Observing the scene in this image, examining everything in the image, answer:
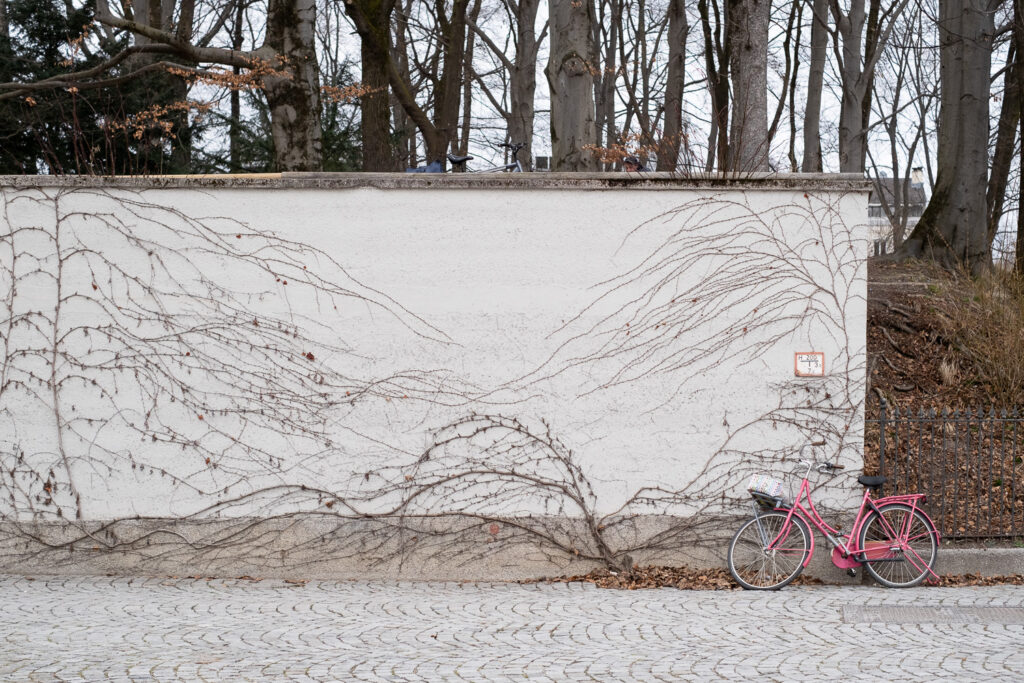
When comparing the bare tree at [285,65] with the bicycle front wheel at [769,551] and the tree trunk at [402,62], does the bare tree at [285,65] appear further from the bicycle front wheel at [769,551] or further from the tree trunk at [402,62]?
the tree trunk at [402,62]

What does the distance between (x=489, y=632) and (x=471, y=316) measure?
8.82 feet

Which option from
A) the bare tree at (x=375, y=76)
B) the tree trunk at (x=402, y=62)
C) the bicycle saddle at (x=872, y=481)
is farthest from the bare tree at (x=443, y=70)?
the bicycle saddle at (x=872, y=481)

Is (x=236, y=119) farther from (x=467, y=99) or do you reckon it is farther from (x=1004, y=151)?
(x=1004, y=151)

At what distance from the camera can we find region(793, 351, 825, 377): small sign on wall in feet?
26.9

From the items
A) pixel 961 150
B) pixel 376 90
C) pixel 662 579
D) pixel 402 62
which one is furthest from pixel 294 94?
pixel 402 62

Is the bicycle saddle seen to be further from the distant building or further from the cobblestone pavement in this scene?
the distant building

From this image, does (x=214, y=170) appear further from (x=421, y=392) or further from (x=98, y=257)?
(x=421, y=392)

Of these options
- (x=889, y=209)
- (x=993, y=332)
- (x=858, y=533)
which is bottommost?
(x=858, y=533)

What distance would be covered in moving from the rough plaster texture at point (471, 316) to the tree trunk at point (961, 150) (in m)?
6.69

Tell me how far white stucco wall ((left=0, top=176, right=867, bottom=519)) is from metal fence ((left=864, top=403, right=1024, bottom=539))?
0.69 meters

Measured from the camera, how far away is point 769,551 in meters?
7.95

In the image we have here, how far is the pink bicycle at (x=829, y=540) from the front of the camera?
7938 mm

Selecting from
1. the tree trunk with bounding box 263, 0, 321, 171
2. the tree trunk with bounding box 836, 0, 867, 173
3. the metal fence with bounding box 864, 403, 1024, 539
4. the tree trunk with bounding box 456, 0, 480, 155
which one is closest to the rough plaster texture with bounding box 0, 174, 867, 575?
the metal fence with bounding box 864, 403, 1024, 539

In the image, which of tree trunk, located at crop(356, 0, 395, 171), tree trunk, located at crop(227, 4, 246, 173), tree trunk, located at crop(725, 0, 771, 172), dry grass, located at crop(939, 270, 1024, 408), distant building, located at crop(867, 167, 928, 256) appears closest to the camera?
dry grass, located at crop(939, 270, 1024, 408)
